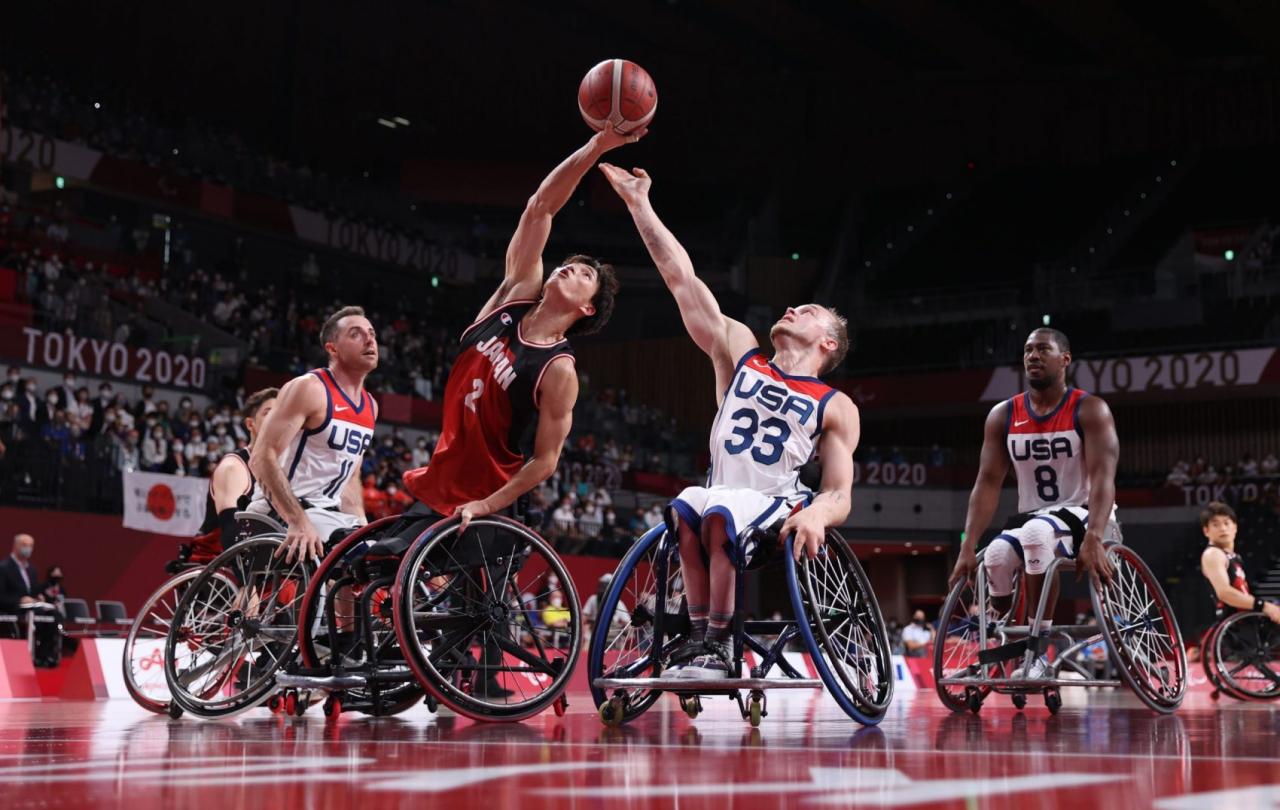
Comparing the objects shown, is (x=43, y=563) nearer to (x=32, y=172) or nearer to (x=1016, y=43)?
(x=32, y=172)

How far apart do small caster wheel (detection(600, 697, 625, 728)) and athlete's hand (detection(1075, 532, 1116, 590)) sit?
2.32 meters

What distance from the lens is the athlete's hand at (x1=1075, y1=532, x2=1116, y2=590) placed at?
5891 mm

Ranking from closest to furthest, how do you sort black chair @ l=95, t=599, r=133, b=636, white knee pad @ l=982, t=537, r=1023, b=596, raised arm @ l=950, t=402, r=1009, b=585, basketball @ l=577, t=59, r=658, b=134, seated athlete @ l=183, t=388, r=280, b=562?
basketball @ l=577, t=59, r=658, b=134 < white knee pad @ l=982, t=537, r=1023, b=596 < raised arm @ l=950, t=402, r=1009, b=585 < seated athlete @ l=183, t=388, r=280, b=562 < black chair @ l=95, t=599, r=133, b=636

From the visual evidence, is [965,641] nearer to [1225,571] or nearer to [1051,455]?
[1051,455]

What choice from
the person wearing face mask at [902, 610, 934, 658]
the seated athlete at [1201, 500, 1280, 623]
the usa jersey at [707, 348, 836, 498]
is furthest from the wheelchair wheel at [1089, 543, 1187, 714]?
the person wearing face mask at [902, 610, 934, 658]

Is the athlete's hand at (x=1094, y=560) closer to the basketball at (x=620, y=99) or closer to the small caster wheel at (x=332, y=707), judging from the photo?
the basketball at (x=620, y=99)

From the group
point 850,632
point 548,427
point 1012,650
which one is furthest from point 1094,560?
point 548,427

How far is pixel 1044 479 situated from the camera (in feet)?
21.3

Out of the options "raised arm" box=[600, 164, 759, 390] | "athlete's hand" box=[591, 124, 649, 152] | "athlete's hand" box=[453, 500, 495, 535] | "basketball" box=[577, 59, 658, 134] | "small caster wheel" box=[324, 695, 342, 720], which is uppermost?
"basketball" box=[577, 59, 658, 134]

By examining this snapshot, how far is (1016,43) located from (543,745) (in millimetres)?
29872

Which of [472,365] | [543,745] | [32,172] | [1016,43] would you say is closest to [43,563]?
[32,172]

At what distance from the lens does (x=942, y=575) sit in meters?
31.0

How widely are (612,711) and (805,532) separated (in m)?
0.90

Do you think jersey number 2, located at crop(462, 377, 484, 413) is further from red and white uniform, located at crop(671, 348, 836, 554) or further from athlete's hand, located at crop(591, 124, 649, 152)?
athlete's hand, located at crop(591, 124, 649, 152)
